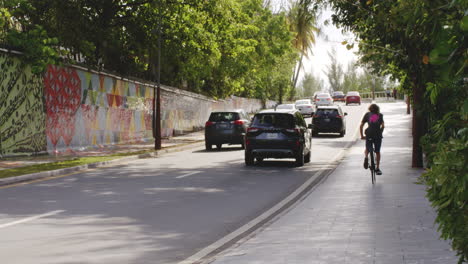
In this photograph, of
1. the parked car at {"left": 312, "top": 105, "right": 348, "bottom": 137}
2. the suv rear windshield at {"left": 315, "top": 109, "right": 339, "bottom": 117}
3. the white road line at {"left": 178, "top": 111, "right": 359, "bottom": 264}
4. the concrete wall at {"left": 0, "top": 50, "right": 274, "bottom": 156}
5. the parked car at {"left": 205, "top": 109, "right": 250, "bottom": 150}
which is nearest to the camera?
the white road line at {"left": 178, "top": 111, "right": 359, "bottom": 264}

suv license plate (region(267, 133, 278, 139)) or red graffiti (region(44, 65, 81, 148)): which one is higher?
red graffiti (region(44, 65, 81, 148))

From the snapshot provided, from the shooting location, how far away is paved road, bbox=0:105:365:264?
7742mm

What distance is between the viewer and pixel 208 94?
49.6 metres

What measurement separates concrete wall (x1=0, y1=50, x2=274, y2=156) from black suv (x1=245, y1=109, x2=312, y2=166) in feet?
25.4

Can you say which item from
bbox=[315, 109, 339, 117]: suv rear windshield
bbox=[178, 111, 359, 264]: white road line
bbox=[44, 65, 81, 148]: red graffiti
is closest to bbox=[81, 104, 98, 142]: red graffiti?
bbox=[44, 65, 81, 148]: red graffiti

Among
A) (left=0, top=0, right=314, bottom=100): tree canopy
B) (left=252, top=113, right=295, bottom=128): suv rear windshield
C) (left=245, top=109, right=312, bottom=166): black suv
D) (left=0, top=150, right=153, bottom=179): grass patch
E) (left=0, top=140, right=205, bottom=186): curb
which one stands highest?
A: (left=0, top=0, right=314, bottom=100): tree canopy

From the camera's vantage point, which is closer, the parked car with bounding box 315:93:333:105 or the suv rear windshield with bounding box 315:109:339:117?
the suv rear windshield with bounding box 315:109:339:117

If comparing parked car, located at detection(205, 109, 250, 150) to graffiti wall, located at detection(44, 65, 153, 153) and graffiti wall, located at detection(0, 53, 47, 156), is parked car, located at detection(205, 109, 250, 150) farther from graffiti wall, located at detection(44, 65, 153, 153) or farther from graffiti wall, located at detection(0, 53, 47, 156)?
graffiti wall, located at detection(0, 53, 47, 156)

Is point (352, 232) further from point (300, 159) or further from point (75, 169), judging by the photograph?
point (75, 169)

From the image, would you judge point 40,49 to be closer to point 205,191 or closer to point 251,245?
point 205,191

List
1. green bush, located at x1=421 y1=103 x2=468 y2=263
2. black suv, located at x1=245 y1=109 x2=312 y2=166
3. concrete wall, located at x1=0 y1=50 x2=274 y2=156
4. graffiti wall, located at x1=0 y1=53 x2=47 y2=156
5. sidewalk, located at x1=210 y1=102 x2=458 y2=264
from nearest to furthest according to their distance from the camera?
green bush, located at x1=421 y1=103 x2=468 y2=263 → sidewalk, located at x1=210 y1=102 x2=458 y2=264 → black suv, located at x1=245 y1=109 x2=312 y2=166 → graffiti wall, located at x1=0 y1=53 x2=47 y2=156 → concrete wall, located at x1=0 y1=50 x2=274 y2=156

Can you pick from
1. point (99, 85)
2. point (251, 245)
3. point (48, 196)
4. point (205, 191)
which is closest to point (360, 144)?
point (99, 85)

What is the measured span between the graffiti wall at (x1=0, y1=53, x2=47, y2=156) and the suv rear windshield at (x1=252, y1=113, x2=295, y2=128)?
25.7 ft

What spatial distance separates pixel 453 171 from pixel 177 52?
29435mm
